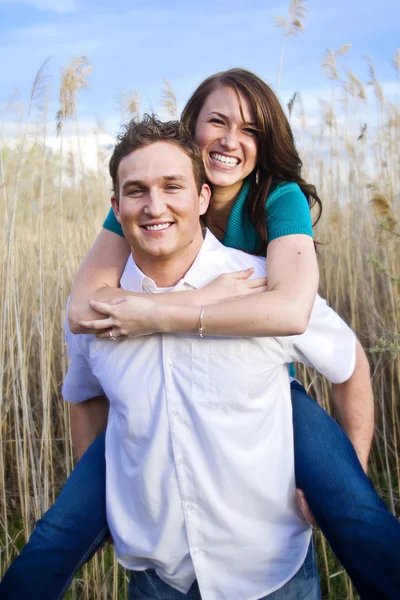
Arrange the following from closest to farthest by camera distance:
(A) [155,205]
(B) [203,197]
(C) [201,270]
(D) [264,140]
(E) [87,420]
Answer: (A) [155,205], (C) [201,270], (B) [203,197], (E) [87,420], (D) [264,140]

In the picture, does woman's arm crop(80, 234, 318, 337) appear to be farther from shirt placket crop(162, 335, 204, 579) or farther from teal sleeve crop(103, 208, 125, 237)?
teal sleeve crop(103, 208, 125, 237)

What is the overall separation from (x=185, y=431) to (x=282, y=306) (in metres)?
0.34

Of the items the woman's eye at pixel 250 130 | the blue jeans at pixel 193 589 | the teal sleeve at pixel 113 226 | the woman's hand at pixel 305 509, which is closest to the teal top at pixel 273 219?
the teal sleeve at pixel 113 226

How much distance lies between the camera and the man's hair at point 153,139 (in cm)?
164

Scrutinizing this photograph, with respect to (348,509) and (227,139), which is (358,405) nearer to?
(348,509)

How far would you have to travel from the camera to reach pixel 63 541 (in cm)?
154

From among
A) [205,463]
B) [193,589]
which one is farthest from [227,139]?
[193,589]

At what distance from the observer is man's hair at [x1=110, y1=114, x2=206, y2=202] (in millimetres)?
1644

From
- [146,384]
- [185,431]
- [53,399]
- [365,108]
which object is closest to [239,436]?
[185,431]

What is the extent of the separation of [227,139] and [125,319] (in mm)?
655

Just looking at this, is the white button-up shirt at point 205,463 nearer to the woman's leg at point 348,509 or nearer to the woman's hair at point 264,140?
the woman's leg at point 348,509

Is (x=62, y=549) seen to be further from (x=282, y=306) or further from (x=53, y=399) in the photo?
(x=53, y=399)

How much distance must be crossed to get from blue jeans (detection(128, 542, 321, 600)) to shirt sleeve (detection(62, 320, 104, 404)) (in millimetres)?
457

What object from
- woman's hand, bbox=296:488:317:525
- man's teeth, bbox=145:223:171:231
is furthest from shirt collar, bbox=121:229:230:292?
woman's hand, bbox=296:488:317:525
